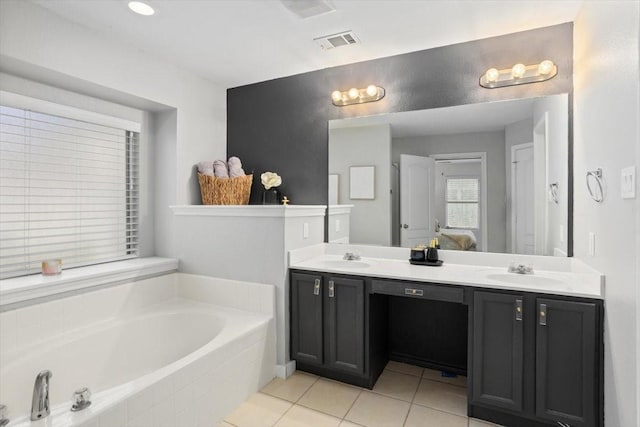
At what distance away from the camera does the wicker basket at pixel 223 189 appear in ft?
9.85

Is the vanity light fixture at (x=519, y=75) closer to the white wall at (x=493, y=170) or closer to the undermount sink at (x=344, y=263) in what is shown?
the white wall at (x=493, y=170)

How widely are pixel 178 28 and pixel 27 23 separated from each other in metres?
0.82

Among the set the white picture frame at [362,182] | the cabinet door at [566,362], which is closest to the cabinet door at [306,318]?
the white picture frame at [362,182]

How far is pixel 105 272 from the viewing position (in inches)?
95.0

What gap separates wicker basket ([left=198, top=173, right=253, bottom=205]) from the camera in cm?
300

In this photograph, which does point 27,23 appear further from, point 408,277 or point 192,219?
point 408,277

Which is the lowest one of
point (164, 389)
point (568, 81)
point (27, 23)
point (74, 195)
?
point (164, 389)

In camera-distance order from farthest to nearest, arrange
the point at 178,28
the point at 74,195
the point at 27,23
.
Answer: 1. the point at 74,195
2. the point at 178,28
3. the point at 27,23

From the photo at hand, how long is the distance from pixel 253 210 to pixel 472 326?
1.66 meters

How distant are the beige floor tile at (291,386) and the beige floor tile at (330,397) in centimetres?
4

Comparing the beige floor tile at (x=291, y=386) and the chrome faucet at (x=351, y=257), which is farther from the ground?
the chrome faucet at (x=351, y=257)

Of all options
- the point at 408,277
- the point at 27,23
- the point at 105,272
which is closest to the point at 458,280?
the point at 408,277

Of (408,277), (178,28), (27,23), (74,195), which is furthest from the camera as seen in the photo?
(74,195)

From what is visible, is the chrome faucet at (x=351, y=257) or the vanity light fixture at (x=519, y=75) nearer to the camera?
the vanity light fixture at (x=519, y=75)
